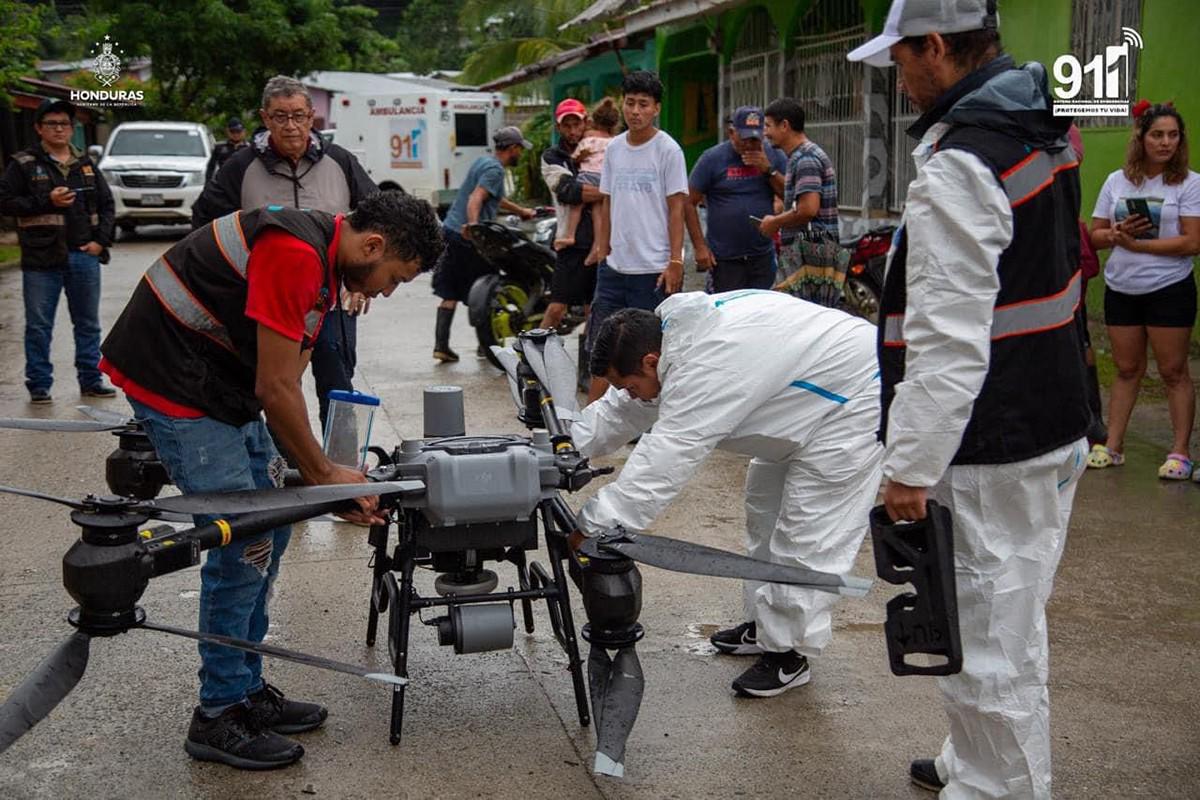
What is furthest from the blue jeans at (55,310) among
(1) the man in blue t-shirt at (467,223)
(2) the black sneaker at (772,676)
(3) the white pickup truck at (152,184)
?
(3) the white pickup truck at (152,184)

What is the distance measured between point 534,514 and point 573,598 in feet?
5.17

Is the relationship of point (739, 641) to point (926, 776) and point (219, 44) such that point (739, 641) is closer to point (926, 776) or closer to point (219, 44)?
point (926, 776)

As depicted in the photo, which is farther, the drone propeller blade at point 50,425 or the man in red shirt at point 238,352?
the drone propeller blade at point 50,425

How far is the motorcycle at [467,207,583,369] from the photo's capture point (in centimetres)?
993

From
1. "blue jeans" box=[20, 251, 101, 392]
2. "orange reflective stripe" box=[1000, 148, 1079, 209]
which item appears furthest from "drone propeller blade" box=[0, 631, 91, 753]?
"blue jeans" box=[20, 251, 101, 392]

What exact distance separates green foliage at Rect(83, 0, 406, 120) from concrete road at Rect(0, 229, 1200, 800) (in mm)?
28394

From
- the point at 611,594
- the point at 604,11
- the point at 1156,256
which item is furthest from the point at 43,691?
the point at 604,11

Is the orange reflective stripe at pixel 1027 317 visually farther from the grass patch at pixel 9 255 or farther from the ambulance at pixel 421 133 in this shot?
the ambulance at pixel 421 133


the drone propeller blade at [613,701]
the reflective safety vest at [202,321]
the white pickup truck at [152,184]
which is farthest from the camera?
the white pickup truck at [152,184]

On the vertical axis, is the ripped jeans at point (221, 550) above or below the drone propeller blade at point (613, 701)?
above

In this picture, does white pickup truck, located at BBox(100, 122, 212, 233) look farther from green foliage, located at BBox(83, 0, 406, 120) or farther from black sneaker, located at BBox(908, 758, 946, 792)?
black sneaker, located at BBox(908, 758, 946, 792)

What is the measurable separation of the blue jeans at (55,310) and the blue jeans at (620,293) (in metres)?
3.55

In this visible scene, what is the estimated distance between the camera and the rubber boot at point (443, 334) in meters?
10.3

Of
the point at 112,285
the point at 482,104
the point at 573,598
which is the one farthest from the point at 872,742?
the point at 482,104
